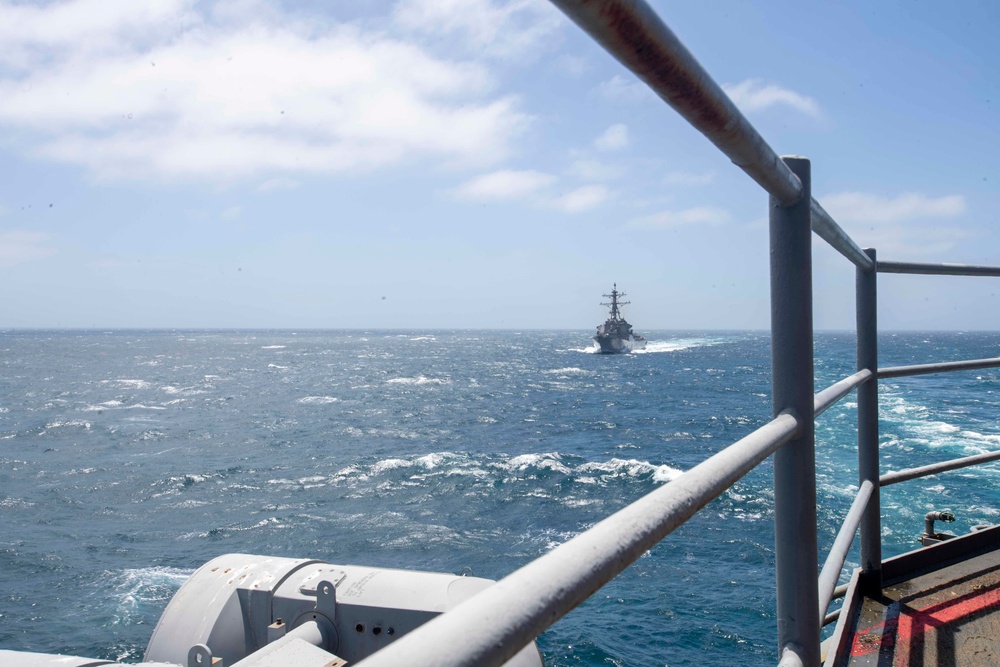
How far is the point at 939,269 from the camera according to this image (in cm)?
243

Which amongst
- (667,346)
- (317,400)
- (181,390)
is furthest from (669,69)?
(667,346)

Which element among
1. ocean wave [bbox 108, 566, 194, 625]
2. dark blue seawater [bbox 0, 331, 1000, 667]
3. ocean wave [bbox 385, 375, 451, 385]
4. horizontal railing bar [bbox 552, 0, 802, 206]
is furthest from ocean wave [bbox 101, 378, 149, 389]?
horizontal railing bar [bbox 552, 0, 802, 206]

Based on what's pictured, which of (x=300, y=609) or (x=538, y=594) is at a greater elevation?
(x=538, y=594)

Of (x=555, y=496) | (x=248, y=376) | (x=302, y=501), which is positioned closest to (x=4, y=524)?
(x=302, y=501)

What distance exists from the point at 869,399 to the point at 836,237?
947 mm

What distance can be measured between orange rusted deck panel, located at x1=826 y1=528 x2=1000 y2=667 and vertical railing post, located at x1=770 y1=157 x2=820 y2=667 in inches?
34.9

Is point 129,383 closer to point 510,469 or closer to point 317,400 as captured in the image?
point 317,400

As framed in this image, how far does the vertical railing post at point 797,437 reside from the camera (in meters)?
1.16

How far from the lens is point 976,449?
1895 centimetres

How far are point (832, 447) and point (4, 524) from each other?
22161 millimetres

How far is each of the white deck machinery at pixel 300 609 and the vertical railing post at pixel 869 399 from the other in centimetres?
343

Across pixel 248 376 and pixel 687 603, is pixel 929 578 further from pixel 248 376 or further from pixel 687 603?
pixel 248 376

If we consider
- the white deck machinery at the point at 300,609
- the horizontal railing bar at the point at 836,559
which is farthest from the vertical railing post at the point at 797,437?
the white deck machinery at the point at 300,609

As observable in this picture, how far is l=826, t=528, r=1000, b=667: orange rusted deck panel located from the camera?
2.12 meters
